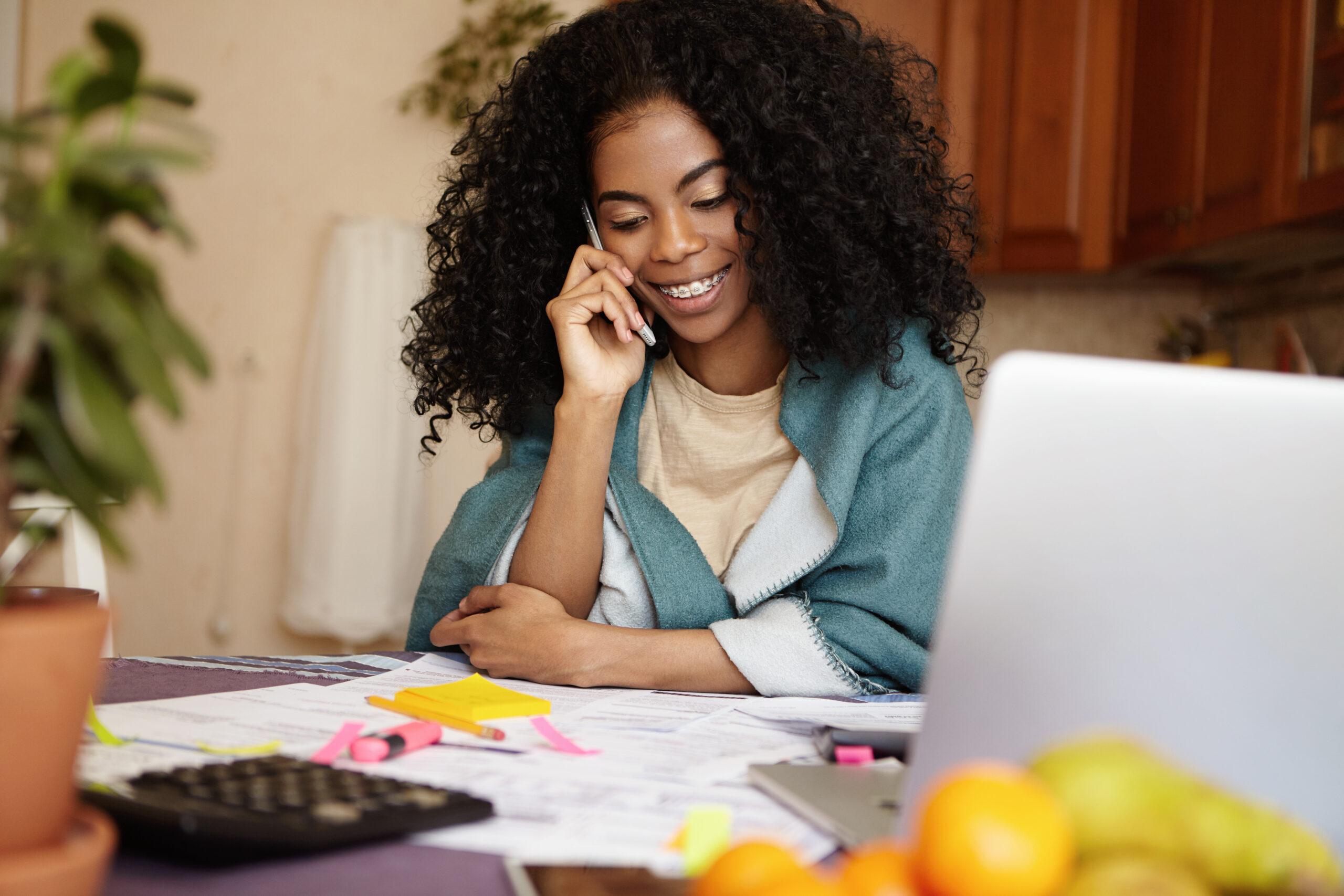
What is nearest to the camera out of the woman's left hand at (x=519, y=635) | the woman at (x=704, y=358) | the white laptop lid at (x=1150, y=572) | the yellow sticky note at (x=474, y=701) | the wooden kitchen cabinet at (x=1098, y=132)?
the white laptop lid at (x=1150, y=572)

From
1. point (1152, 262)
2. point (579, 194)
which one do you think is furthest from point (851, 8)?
point (579, 194)

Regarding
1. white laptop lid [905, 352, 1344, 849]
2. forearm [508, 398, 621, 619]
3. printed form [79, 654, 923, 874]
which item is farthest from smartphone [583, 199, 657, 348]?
white laptop lid [905, 352, 1344, 849]

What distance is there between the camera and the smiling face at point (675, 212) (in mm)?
1341

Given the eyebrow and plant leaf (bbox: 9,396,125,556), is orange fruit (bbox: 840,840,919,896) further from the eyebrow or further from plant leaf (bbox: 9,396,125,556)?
the eyebrow

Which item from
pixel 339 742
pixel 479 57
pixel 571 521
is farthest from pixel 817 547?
pixel 479 57

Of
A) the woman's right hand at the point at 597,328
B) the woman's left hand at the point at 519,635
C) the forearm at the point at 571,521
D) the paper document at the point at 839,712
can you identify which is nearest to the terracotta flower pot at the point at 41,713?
the paper document at the point at 839,712

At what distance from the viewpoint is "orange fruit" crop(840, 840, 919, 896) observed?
0.33m

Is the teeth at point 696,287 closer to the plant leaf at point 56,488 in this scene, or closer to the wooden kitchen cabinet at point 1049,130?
the plant leaf at point 56,488

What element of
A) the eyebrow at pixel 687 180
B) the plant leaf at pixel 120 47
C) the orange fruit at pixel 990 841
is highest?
the eyebrow at pixel 687 180

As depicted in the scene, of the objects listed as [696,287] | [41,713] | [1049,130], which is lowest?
[41,713]

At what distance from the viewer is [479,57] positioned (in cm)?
293

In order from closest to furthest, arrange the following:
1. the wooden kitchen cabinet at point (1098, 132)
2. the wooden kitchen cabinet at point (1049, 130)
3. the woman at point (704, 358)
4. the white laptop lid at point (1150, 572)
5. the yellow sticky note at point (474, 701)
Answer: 1. the white laptop lid at point (1150, 572)
2. the yellow sticky note at point (474, 701)
3. the woman at point (704, 358)
4. the wooden kitchen cabinet at point (1098, 132)
5. the wooden kitchen cabinet at point (1049, 130)

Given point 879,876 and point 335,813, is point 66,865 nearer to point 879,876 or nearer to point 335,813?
point 335,813

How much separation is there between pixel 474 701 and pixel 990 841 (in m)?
0.57
